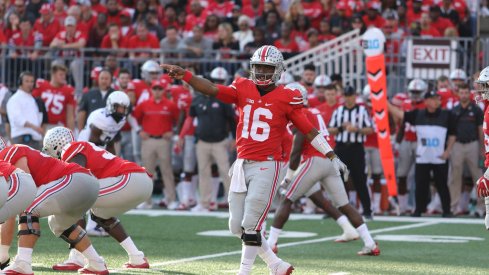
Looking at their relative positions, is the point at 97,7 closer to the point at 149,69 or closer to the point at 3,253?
the point at 149,69

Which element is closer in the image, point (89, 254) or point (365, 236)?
point (89, 254)

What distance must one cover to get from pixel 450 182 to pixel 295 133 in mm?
5451

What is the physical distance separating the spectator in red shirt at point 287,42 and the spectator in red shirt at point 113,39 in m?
2.63

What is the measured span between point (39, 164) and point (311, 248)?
3.83 m

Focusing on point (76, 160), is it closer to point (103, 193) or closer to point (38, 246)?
point (103, 193)

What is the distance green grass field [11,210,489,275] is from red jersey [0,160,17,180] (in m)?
1.43

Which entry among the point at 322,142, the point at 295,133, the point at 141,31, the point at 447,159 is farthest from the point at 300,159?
the point at 141,31

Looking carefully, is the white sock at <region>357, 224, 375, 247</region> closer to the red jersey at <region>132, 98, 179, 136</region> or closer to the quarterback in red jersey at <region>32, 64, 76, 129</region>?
the red jersey at <region>132, 98, 179, 136</region>

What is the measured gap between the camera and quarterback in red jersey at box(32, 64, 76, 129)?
54.5 feet

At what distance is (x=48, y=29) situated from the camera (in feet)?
67.5

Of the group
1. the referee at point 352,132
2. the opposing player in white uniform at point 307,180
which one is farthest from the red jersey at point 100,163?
the referee at point 352,132

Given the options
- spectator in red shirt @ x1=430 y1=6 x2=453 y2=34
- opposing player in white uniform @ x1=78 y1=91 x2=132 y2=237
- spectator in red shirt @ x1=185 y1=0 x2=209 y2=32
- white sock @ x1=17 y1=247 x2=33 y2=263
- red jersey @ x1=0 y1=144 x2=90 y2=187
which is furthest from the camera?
spectator in red shirt @ x1=185 y1=0 x2=209 y2=32

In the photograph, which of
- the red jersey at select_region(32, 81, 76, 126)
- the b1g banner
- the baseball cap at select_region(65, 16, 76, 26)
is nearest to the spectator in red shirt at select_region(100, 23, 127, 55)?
the baseball cap at select_region(65, 16, 76, 26)

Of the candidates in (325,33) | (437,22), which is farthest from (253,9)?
(437,22)
